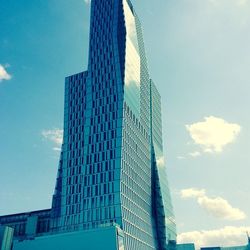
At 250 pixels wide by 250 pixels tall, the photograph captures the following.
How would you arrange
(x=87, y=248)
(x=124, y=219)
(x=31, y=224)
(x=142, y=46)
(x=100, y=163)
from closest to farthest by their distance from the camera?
1. (x=87, y=248)
2. (x=124, y=219)
3. (x=100, y=163)
4. (x=31, y=224)
5. (x=142, y=46)

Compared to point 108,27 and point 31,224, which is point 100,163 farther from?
point 108,27

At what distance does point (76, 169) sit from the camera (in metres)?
146

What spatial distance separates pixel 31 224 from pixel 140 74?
85237mm

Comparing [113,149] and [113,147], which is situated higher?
[113,147]

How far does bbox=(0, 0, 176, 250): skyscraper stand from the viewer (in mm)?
133125

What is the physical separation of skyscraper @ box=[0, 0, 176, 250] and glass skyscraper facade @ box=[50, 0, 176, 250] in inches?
14.7

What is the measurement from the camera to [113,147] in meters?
141

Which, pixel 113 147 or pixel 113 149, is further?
pixel 113 147

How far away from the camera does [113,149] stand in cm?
14062

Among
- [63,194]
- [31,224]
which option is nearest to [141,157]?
[63,194]

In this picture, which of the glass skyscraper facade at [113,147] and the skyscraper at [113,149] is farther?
the glass skyscraper facade at [113,147]

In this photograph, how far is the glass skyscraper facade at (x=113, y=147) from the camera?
133375mm

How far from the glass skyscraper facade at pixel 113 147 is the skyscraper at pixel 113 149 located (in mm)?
374

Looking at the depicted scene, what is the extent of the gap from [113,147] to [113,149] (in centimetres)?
85
